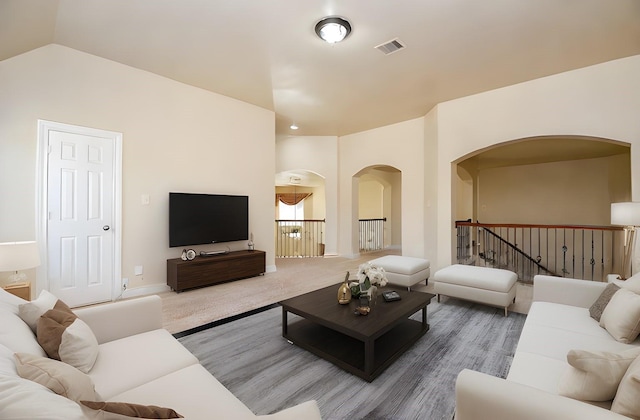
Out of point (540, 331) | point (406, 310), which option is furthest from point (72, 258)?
point (540, 331)

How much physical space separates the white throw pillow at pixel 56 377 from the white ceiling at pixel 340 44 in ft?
9.67

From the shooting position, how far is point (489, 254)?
7188mm

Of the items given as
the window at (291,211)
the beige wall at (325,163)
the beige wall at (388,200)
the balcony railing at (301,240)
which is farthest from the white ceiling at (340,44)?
the window at (291,211)

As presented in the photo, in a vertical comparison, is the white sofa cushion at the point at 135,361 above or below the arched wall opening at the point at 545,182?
below

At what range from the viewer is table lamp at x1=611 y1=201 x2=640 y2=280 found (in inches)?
107

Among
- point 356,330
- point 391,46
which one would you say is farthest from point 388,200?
point 356,330

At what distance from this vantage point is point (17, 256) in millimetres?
2389

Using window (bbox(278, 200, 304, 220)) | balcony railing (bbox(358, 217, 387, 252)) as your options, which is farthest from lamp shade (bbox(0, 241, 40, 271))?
window (bbox(278, 200, 304, 220))

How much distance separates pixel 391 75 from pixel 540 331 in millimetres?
3507

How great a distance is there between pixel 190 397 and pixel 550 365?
182cm

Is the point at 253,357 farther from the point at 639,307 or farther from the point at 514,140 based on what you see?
the point at 514,140

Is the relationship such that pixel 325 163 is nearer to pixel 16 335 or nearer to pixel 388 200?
pixel 388 200

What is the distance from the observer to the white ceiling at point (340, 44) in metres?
2.68

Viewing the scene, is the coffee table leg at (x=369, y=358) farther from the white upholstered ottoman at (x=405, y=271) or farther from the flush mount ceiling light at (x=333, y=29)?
the flush mount ceiling light at (x=333, y=29)
